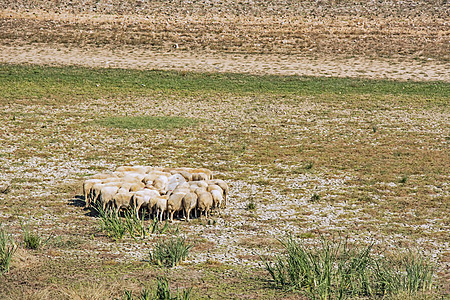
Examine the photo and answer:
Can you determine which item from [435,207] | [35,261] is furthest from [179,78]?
[35,261]

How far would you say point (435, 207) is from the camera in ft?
47.2

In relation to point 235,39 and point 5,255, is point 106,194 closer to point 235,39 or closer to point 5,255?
point 5,255

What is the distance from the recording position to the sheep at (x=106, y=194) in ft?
44.1

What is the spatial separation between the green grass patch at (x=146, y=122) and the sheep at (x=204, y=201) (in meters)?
10.5

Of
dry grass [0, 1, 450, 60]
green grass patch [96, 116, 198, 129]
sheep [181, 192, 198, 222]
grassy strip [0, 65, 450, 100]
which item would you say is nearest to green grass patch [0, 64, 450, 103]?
grassy strip [0, 65, 450, 100]

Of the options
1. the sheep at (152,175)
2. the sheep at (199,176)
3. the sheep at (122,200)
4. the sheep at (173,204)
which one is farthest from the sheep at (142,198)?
the sheep at (199,176)

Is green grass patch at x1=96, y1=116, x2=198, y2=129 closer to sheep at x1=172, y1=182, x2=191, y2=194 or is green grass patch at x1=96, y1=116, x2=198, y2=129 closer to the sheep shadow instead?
the sheep shadow

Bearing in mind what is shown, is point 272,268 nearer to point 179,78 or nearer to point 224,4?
point 179,78

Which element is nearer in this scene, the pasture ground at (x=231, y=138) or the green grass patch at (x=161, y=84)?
the pasture ground at (x=231, y=138)

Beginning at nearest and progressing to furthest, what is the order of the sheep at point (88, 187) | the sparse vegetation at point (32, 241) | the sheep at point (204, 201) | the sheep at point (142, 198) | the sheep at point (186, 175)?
the sparse vegetation at point (32, 241) → the sheep at point (142, 198) → the sheep at point (204, 201) → the sheep at point (88, 187) → the sheep at point (186, 175)

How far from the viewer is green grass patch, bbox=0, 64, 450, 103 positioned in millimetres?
31438

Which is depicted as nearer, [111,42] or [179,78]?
[179,78]

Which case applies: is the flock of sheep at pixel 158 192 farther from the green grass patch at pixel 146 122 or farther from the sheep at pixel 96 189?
the green grass patch at pixel 146 122

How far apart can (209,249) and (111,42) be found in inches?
1462
